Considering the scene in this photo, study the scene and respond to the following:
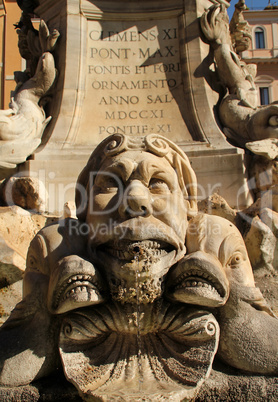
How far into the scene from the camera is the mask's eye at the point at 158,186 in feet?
9.63

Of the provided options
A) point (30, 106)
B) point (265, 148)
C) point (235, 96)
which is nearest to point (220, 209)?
point (265, 148)

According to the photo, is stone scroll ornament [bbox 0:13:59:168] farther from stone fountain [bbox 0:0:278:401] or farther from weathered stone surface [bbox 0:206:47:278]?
stone fountain [bbox 0:0:278:401]

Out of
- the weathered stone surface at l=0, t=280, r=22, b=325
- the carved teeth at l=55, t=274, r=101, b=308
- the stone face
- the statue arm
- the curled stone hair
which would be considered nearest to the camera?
the carved teeth at l=55, t=274, r=101, b=308

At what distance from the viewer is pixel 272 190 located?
5.05m

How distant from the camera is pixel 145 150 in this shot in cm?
310

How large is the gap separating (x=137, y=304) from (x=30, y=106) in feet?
14.7

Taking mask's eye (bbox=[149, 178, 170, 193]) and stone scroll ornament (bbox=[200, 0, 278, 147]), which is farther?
stone scroll ornament (bbox=[200, 0, 278, 147])

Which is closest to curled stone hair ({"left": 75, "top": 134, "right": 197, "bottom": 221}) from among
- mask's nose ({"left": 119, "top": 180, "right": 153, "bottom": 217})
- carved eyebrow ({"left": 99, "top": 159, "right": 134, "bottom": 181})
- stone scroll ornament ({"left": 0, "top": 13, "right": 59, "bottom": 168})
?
carved eyebrow ({"left": 99, "top": 159, "right": 134, "bottom": 181})

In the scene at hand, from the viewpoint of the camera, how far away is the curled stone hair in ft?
10.2

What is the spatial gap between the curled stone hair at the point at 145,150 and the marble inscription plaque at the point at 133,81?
9.75ft

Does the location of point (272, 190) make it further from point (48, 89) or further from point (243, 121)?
point (48, 89)

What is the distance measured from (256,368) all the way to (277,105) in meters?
3.93

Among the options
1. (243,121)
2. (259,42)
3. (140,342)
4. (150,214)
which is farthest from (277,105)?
(259,42)

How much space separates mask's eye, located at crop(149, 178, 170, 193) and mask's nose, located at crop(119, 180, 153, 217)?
0.49ft
